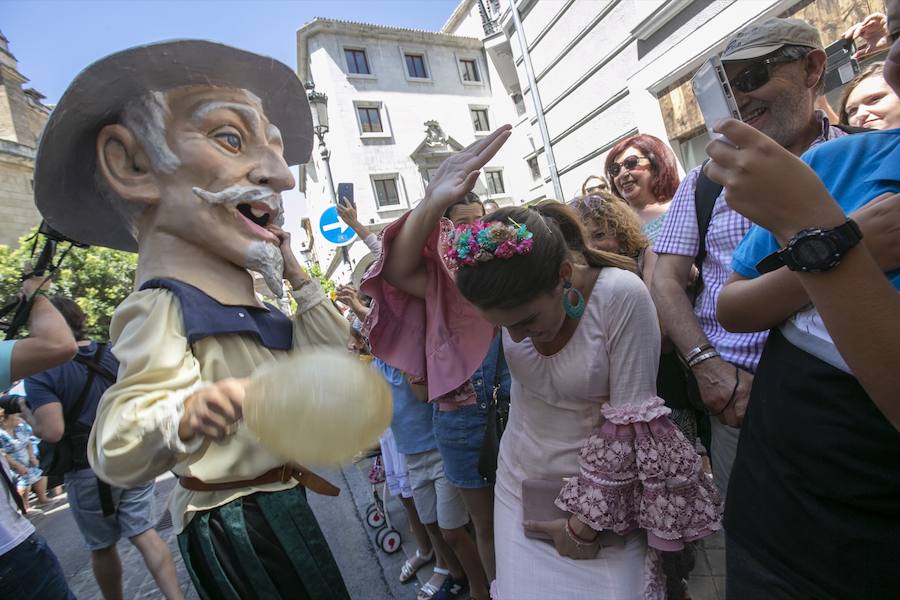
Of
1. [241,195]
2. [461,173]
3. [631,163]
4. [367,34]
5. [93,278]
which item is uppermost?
[367,34]

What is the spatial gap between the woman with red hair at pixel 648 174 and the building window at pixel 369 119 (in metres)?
18.4

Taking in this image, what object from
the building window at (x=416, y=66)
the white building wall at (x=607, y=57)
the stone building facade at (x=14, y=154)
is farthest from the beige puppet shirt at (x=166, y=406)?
the building window at (x=416, y=66)

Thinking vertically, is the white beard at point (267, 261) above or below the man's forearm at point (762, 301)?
above

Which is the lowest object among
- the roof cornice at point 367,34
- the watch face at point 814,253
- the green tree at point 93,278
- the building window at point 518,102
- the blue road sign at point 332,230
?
the watch face at point 814,253

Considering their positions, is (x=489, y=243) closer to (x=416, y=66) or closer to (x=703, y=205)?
(x=703, y=205)

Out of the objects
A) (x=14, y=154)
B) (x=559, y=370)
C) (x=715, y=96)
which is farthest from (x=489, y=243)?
(x=14, y=154)

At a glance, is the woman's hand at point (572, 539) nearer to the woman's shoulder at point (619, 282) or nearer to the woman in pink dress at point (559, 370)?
the woman in pink dress at point (559, 370)

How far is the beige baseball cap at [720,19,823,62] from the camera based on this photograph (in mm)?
1452

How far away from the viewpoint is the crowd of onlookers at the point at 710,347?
816mm

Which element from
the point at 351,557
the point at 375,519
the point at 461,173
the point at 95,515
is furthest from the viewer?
the point at 375,519

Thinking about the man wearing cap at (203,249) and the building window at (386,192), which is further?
the building window at (386,192)

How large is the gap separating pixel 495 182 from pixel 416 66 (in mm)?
6494

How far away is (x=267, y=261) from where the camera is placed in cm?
146

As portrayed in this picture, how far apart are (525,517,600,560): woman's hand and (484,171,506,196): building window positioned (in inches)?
821
